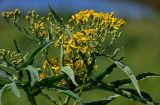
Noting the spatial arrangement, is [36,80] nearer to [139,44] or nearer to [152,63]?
[152,63]

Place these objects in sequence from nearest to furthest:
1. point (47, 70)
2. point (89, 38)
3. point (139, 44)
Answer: point (89, 38) → point (47, 70) → point (139, 44)

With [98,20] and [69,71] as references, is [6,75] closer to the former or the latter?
[69,71]

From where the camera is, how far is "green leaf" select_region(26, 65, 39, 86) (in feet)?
5.83

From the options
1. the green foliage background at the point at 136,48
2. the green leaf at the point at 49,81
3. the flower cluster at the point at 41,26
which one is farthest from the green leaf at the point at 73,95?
the green foliage background at the point at 136,48

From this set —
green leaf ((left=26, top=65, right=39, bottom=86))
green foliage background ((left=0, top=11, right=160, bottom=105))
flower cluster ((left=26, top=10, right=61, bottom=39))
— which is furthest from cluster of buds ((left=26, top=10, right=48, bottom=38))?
green foliage background ((left=0, top=11, right=160, bottom=105))

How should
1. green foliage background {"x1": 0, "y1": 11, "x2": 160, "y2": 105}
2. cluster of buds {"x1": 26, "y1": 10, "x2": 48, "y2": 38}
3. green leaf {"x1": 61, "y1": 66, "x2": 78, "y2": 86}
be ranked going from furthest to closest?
green foliage background {"x1": 0, "y1": 11, "x2": 160, "y2": 105} → cluster of buds {"x1": 26, "y1": 10, "x2": 48, "y2": 38} → green leaf {"x1": 61, "y1": 66, "x2": 78, "y2": 86}

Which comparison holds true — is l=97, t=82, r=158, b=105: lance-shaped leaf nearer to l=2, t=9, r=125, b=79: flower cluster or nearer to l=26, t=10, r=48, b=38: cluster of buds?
l=2, t=9, r=125, b=79: flower cluster

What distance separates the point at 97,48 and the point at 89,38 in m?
0.04

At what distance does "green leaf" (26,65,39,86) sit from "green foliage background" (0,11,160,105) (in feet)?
12.2

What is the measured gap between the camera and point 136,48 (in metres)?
9.88

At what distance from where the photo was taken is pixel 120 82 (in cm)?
193

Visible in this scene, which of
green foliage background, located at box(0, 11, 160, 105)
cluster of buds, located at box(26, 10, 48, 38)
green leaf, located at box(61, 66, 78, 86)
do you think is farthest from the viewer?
green foliage background, located at box(0, 11, 160, 105)

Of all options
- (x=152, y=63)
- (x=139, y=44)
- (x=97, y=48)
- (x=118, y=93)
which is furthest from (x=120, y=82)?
(x=139, y=44)

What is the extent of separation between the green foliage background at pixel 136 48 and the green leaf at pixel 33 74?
12.2 ft
